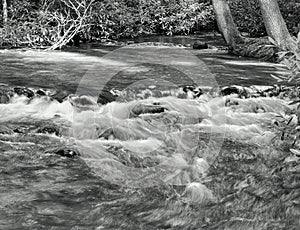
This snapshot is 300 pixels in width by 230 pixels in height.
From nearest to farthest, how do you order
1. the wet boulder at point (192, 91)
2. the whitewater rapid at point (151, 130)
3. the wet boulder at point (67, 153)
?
1. the whitewater rapid at point (151, 130)
2. the wet boulder at point (67, 153)
3. the wet boulder at point (192, 91)

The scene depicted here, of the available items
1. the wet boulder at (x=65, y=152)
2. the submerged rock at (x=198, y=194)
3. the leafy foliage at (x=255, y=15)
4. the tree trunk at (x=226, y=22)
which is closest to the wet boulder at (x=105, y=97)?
the wet boulder at (x=65, y=152)

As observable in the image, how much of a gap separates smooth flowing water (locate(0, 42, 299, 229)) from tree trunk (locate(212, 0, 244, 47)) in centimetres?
667

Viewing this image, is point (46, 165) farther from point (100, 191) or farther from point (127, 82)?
point (127, 82)

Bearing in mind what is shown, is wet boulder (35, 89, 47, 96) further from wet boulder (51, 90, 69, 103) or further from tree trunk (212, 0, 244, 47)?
tree trunk (212, 0, 244, 47)

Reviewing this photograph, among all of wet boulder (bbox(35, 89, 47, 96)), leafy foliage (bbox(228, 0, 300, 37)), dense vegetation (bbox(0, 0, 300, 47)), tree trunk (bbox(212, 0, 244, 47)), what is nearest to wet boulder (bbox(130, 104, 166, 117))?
wet boulder (bbox(35, 89, 47, 96))

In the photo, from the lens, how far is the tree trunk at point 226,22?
14758mm

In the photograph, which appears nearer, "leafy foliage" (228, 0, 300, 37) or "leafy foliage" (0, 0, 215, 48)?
"leafy foliage" (0, 0, 215, 48)

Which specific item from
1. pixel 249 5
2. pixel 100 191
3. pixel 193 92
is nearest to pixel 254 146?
pixel 100 191

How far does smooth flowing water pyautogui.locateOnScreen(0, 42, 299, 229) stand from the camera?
3.65 metres

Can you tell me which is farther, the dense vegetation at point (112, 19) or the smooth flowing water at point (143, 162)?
the dense vegetation at point (112, 19)

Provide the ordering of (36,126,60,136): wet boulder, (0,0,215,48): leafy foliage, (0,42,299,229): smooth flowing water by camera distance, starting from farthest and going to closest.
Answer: (0,0,215,48): leafy foliage
(36,126,60,136): wet boulder
(0,42,299,229): smooth flowing water

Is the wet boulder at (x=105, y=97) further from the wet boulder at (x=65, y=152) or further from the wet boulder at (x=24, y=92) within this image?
the wet boulder at (x=65, y=152)

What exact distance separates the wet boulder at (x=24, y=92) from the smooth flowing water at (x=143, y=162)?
71mm

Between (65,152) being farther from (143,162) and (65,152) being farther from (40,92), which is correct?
(40,92)
